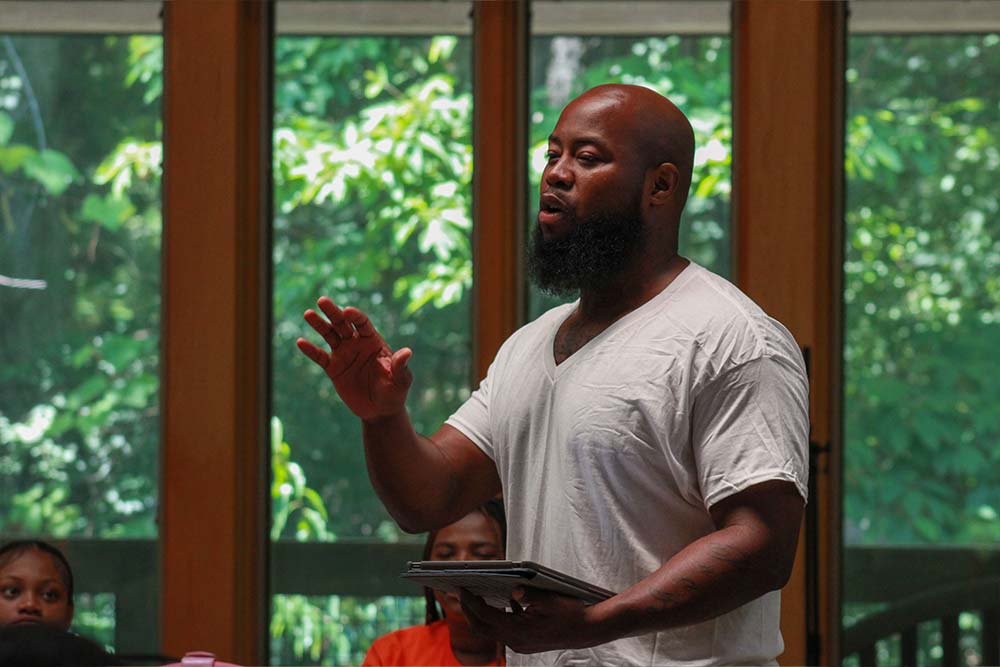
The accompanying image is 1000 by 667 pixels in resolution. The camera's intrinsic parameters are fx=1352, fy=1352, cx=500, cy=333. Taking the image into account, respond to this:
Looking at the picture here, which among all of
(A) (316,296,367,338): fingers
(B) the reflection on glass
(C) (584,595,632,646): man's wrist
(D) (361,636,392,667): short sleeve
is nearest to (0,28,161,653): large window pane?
(B) the reflection on glass

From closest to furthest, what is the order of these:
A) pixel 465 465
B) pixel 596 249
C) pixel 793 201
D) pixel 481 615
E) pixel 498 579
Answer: pixel 498 579 → pixel 481 615 → pixel 596 249 → pixel 465 465 → pixel 793 201

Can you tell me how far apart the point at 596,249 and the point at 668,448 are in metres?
0.25

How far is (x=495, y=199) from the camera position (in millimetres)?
3764

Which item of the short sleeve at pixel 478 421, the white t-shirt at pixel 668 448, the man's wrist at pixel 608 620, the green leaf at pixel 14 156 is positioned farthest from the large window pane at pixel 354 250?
the man's wrist at pixel 608 620

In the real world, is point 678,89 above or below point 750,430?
above

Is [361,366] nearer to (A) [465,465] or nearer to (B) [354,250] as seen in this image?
(A) [465,465]

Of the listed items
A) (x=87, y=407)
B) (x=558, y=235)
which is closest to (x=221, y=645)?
(x=87, y=407)

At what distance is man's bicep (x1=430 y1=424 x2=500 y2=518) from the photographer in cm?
168

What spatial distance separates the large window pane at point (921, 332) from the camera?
12.1ft

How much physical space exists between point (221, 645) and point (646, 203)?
2.55 meters

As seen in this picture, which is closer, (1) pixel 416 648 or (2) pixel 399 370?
(2) pixel 399 370

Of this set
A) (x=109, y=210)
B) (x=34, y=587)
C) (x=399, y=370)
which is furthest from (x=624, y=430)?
(x=109, y=210)

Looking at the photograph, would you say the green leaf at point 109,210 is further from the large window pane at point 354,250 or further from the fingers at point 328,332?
the fingers at point 328,332

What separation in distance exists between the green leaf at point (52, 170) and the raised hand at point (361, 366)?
2569mm
